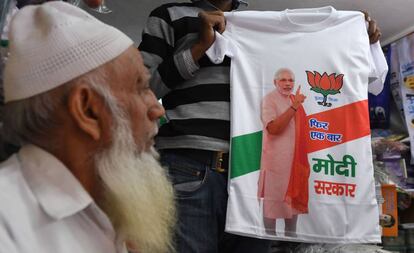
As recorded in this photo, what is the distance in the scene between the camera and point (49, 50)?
552 mm

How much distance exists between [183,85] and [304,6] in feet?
4.47

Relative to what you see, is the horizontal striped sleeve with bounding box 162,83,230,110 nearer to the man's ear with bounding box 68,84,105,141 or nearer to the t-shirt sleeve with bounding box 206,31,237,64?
the t-shirt sleeve with bounding box 206,31,237,64

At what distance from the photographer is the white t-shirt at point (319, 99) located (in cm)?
Result: 111

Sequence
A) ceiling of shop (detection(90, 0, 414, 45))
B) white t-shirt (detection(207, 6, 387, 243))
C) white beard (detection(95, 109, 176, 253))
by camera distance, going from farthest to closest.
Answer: ceiling of shop (detection(90, 0, 414, 45))
white t-shirt (detection(207, 6, 387, 243))
white beard (detection(95, 109, 176, 253))

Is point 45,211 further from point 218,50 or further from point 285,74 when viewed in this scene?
point 285,74

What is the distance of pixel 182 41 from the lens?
1.06m

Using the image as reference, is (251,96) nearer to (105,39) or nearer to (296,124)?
(296,124)

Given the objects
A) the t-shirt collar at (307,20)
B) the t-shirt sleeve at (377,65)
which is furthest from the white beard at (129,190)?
the t-shirt sleeve at (377,65)

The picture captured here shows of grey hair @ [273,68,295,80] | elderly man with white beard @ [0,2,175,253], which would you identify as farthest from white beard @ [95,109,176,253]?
grey hair @ [273,68,295,80]

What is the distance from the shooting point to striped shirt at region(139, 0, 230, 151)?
3.28ft

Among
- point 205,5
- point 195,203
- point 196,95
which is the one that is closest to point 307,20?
point 205,5

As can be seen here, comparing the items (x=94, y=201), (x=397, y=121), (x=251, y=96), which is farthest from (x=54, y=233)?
(x=397, y=121)

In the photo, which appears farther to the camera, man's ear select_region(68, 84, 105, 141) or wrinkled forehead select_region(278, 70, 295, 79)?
wrinkled forehead select_region(278, 70, 295, 79)

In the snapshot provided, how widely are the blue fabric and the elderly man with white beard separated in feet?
1.10
